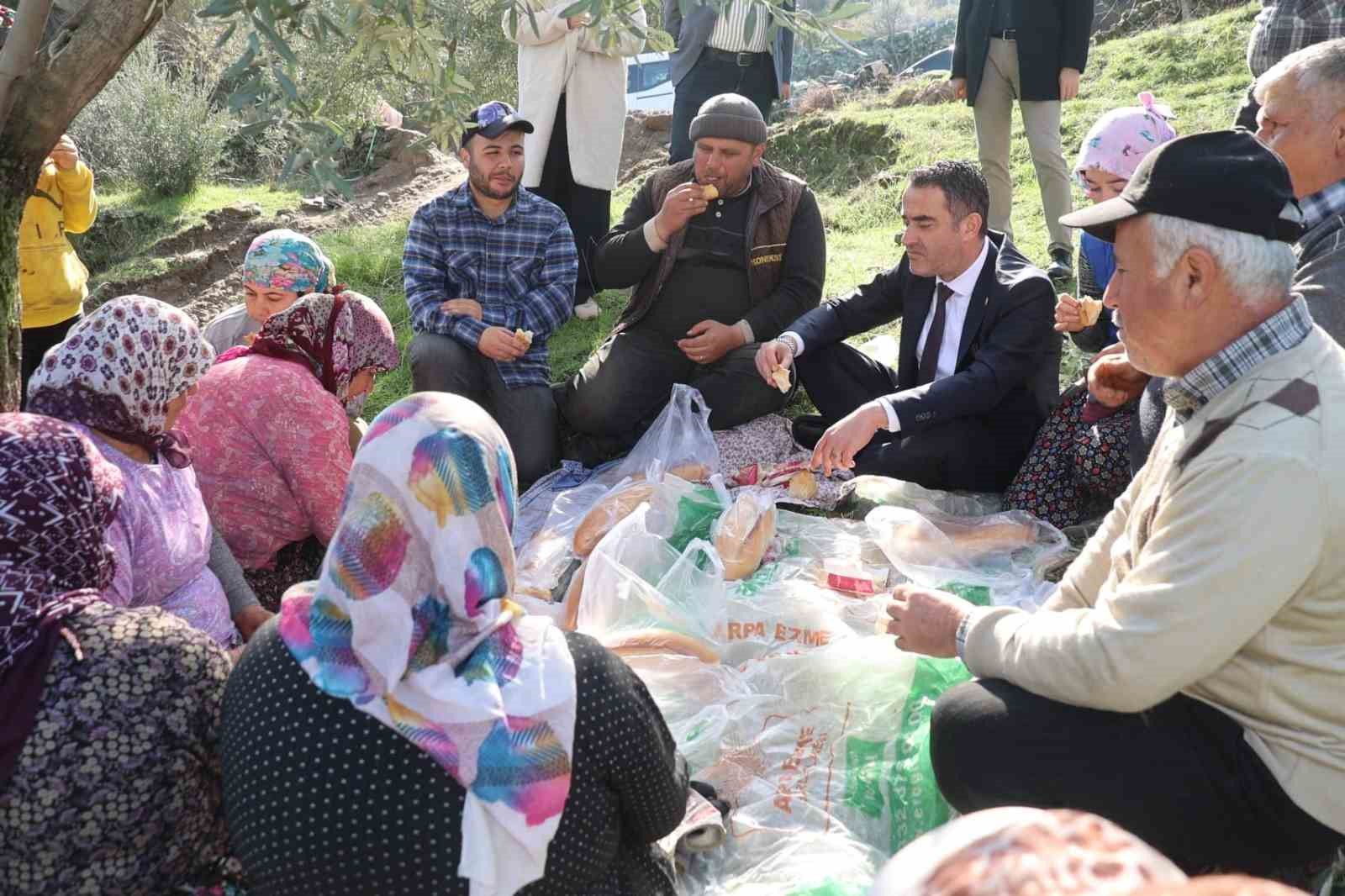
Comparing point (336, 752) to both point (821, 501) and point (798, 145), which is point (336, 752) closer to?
point (821, 501)

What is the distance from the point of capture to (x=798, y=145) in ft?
30.5

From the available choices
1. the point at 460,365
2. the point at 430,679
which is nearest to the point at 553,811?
the point at 430,679

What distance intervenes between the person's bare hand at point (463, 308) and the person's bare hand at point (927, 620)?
2817mm

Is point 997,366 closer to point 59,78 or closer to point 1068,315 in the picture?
point 1068,315

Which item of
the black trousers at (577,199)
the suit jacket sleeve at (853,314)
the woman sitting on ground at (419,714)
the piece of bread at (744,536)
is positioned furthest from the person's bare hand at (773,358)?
the woman sitting on ground at (419,714)

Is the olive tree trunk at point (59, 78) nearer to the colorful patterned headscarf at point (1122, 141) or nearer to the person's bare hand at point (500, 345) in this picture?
the person's bare hand at point (500, 345)

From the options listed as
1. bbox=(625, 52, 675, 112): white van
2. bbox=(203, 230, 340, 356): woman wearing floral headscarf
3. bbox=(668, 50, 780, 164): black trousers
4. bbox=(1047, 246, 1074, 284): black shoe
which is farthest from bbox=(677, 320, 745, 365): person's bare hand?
bbox=(625, 52, 675, 112): white van

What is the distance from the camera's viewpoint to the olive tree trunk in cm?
255

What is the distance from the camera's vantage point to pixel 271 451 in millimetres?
3125

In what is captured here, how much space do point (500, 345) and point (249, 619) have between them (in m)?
1.97

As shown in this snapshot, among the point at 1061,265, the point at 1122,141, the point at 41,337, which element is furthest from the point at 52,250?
the point at 1061,265

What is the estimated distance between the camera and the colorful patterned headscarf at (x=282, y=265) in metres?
4.12

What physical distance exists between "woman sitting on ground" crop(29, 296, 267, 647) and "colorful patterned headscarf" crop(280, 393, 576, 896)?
3.14ft

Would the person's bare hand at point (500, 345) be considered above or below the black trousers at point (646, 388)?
above
